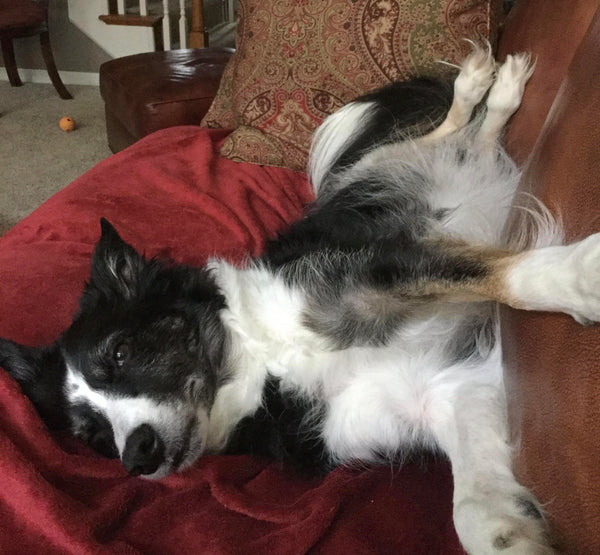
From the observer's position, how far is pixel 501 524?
113 cm

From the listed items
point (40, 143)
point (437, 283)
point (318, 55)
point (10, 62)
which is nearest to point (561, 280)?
point (437, 283)

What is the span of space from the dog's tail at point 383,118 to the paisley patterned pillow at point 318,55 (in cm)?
12

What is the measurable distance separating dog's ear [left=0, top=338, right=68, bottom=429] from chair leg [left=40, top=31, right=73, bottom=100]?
4692 mm

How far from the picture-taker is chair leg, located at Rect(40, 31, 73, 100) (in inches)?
219

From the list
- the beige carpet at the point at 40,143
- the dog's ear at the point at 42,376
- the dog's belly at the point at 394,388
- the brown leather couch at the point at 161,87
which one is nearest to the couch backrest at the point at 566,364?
the dog's belly at the point at 394,388

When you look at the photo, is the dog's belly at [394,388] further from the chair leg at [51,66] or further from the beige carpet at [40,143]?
the chair leg at [51,66]

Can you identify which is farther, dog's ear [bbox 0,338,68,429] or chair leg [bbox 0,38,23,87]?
chair leg [bbox 0,38,23,87]

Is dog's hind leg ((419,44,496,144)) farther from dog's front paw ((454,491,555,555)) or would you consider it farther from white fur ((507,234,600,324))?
dog's front paw ((454,491,555,555))

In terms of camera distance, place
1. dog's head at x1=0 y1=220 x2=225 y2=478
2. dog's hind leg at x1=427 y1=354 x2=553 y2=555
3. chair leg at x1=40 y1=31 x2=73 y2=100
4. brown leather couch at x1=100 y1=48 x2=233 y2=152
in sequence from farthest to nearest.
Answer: chair leg at x1=40 y1=31 x2=73 y2=100, brown leather couch at x1=100 y1=48 x2=233 y2=152, dog's head at x1=0 y1=220 x2=225 y2=478, dog's hind leg at x1=427 y1=354 x2=553 y2=555

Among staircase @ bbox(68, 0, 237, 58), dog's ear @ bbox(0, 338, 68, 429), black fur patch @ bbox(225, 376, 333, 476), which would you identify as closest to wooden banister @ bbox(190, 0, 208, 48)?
staircase @ bbox(68, 0, 237, 58)

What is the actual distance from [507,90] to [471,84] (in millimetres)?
117

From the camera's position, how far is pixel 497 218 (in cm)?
170

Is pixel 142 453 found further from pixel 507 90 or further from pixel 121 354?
pixel 507 90

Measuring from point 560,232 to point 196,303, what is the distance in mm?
1014
